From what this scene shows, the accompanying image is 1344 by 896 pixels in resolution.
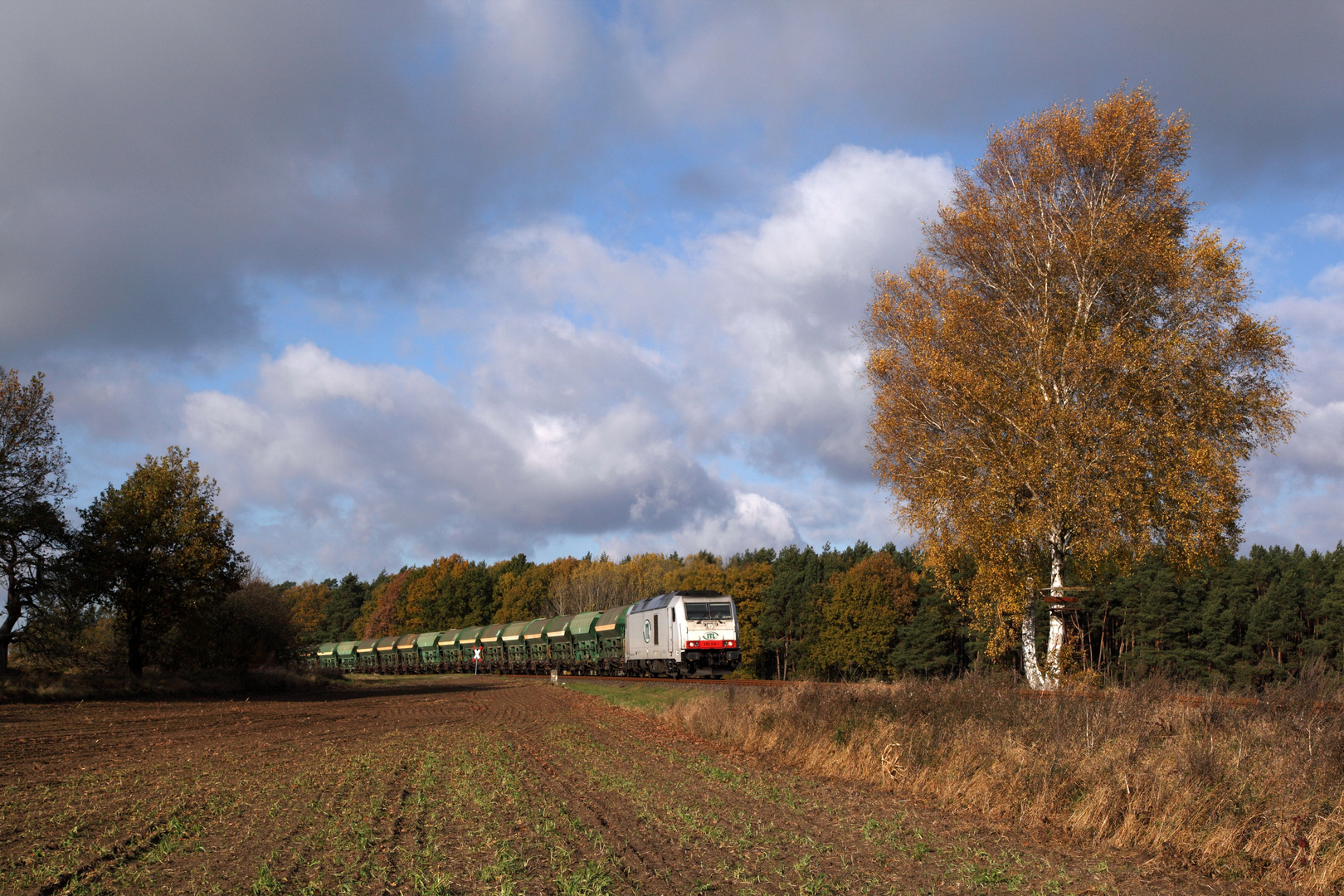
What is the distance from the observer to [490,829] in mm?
8945

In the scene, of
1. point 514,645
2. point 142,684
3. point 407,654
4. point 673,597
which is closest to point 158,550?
point 142,684

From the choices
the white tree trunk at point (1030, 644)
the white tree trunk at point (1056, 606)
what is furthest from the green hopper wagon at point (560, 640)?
the white tree trunk at point (1056, 606)

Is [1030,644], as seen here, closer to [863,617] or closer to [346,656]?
[863,617]

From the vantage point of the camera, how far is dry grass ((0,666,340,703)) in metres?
28.0

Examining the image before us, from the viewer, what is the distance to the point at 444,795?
10891mm

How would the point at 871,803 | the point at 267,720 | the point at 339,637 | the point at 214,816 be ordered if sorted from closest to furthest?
the point at 214,816 < the point at 871,803 < the point at 267,720 < the point at 339,637

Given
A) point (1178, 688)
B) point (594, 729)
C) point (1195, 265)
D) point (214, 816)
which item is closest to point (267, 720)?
point (594, 729)

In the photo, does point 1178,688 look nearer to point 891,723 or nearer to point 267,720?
point 891,723

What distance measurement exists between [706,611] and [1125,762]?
27504 millimetres

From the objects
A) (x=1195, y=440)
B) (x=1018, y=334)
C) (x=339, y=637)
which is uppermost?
(x=1018, y=334)

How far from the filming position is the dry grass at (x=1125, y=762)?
782 cm

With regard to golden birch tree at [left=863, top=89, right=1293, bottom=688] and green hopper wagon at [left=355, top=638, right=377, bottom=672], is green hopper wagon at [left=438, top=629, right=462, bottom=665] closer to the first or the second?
green hopper wagon at [left=355, top=638, right=377, bottom=672]

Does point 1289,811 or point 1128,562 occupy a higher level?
point 1128,562

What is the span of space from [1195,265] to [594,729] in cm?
1586
